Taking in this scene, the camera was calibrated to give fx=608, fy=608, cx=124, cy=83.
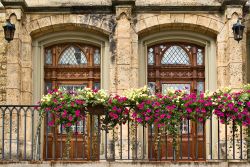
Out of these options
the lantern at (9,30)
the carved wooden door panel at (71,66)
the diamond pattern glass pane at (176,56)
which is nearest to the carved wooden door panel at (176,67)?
the diamond pattern glass pane at (176,56)

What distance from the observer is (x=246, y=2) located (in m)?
13.0

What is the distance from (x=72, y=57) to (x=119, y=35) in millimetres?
1469

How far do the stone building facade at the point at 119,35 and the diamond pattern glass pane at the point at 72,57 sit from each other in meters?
0.25

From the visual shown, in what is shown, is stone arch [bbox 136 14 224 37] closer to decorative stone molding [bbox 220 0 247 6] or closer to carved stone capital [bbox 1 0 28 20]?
decorative stone molding [bbox 220 0 247 6]

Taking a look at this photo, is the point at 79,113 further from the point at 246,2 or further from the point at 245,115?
the point at 246,2

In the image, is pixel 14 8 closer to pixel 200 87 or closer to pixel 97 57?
pixel 97 57

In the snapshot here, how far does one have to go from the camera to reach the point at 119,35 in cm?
1295

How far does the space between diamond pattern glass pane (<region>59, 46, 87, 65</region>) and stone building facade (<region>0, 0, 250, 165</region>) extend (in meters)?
0.25

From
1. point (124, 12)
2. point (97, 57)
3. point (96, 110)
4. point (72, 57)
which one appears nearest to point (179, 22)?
point (124, 12)

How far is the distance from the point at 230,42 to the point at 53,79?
159 inches

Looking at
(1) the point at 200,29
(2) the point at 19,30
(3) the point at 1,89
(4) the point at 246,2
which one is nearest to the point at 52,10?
(2) the point at 19,30

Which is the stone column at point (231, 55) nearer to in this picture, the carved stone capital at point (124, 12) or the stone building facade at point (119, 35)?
the stone building facade at point (119, 35)

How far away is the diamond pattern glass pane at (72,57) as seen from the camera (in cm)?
1383

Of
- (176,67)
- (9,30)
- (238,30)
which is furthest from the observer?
(176,67)
